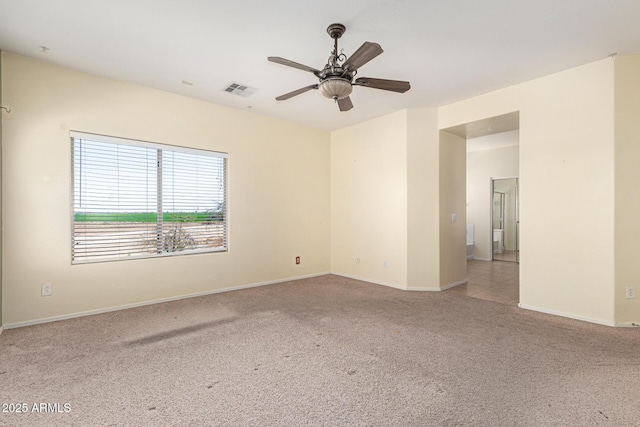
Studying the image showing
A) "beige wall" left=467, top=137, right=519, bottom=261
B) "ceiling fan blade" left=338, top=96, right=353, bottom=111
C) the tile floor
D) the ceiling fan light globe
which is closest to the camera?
the ceiling fan light globe

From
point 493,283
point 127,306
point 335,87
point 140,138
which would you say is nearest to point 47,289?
point 127,306

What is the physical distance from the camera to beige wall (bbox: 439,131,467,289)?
4.75m

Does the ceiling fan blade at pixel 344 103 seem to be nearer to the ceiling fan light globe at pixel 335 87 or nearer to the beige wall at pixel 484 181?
the ceiling fan light globe at pixel 335 87

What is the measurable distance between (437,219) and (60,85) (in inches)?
199

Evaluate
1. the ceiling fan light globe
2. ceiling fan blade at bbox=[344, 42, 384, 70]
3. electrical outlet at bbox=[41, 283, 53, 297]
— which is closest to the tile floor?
the ceiling fan light globe

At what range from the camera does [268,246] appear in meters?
5.17

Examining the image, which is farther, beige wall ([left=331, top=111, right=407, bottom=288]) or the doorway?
the doorway

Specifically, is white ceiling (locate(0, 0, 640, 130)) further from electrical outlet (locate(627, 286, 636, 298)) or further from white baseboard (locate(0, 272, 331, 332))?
white baseboard (locate(0, 272, 331, 332))

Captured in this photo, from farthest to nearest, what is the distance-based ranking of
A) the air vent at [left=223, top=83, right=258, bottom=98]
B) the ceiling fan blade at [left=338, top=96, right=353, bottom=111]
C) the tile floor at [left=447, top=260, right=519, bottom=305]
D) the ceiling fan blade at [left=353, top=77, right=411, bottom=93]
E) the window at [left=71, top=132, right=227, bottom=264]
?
1. the tile floor at [left=447, top=260, right=519, bottom=305]
2. the air vent at [left=223, top=83, right=258, bottom=98]
3. the window at [left=71, top=132, right=227, bottom=264]
4. the ceiling fan blade at [left=338, top=96, right=353, bottom=111]
5. the ceiling fan blade at [left=353, top=77, right=411, bottom=93]

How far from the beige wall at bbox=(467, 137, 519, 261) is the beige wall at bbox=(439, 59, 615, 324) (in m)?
3.61

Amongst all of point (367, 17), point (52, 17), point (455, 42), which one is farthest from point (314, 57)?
point (52, 17)

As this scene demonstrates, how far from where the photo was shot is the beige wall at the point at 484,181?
23.8 feet

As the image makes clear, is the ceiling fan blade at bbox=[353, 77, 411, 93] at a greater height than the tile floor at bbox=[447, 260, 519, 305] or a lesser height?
greater

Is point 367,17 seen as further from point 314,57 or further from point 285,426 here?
point 285,426
